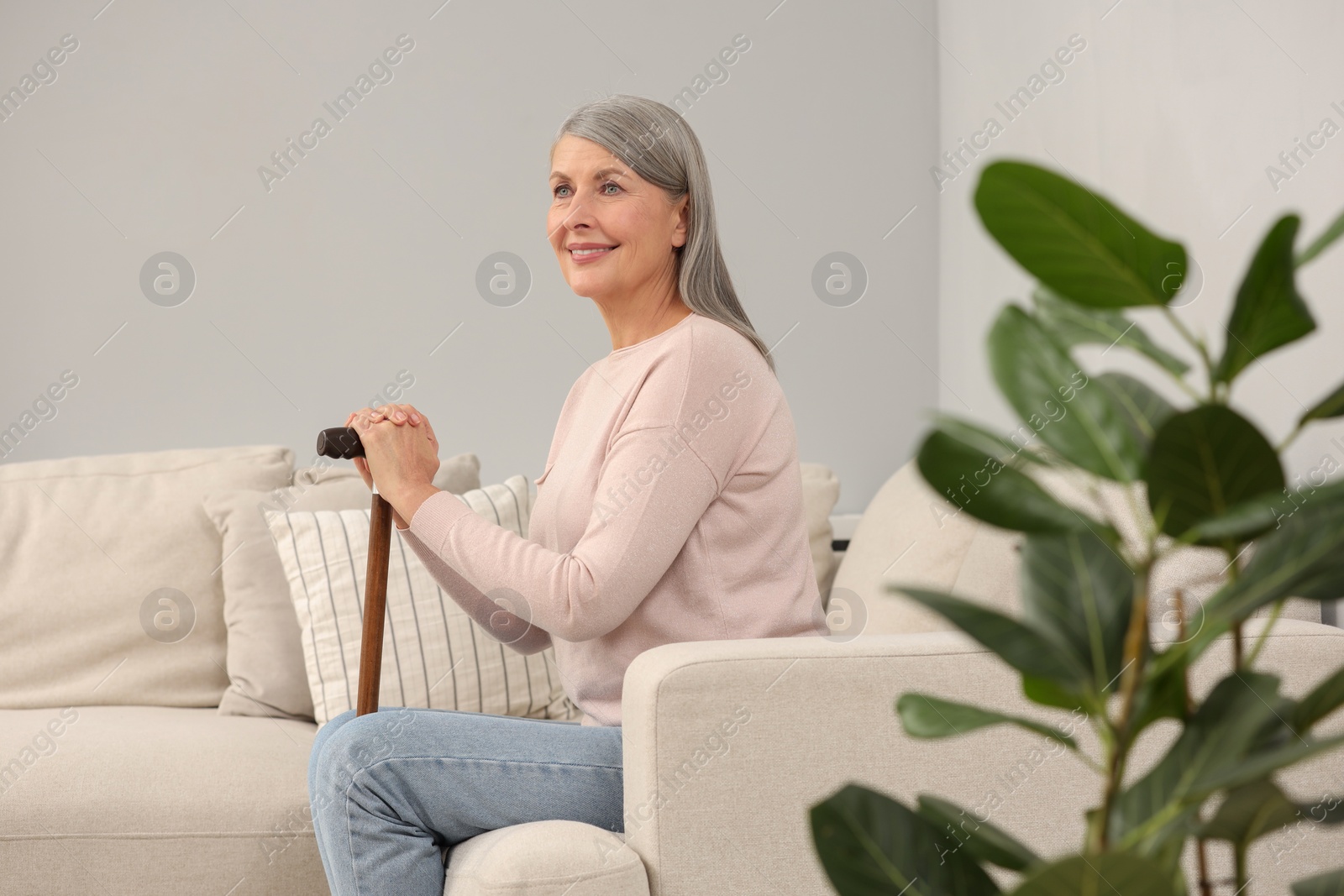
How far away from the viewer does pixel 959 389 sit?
9.04 ft

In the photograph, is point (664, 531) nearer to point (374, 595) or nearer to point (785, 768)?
point (785, 768)

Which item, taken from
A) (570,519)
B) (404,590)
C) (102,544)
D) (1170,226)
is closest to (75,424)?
(102,544)

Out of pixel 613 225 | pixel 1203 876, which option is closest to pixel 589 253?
pixel 613 225

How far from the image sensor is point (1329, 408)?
0.37 meters

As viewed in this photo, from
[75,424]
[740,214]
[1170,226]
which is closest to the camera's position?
[1170,226]

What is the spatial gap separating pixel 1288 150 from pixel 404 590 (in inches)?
58.2

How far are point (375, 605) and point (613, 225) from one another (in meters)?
0.55

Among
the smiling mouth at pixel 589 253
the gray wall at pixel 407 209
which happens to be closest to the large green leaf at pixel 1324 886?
the smiling mouth at pixel 589 253

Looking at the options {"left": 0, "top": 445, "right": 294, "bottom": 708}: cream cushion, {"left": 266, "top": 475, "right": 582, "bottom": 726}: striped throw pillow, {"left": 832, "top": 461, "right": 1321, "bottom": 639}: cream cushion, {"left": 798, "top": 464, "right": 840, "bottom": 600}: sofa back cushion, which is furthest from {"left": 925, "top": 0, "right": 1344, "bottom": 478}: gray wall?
{"left": 0, "top": 445, "right": 294, "bottom": 708}: cream cushion

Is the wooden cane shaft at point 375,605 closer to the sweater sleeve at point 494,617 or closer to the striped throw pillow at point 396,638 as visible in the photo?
the sweater sleeve at point 494,617

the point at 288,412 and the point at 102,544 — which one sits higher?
the point at 288,412

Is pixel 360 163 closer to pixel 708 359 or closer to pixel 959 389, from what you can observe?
pixel 959 389

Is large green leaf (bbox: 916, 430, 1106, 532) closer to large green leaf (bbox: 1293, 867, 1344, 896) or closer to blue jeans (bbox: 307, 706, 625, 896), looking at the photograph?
large green leaf (bbox: 1293, 867, 1344, 896)

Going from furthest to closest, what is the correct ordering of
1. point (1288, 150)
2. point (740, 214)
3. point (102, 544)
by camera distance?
point (740, 214) < point (102, 544) < point (1288, 150)
